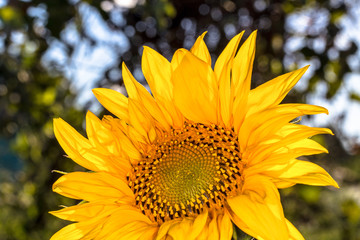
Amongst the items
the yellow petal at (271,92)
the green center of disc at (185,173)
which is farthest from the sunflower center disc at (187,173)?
the yellow petal at (271,92)

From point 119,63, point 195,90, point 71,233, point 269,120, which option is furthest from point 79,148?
point 119,63

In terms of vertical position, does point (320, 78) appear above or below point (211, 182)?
below

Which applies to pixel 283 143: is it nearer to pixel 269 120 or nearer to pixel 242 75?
pixel 269 120

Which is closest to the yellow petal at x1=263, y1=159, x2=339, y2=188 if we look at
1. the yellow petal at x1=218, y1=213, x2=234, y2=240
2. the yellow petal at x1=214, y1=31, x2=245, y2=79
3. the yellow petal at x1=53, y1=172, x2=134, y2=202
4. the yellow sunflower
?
the yellow sunflower

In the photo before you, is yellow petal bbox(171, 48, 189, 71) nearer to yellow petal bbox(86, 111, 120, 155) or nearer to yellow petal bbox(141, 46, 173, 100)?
yellow petal bbox(141, 46, 173, 100)

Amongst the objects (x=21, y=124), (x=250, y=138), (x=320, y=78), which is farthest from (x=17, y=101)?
(x=250, y=138)

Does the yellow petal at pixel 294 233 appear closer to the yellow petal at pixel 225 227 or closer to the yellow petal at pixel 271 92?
the yellow petal at pixel 225 227

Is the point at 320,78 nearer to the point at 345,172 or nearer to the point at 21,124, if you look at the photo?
the point at 21,124
